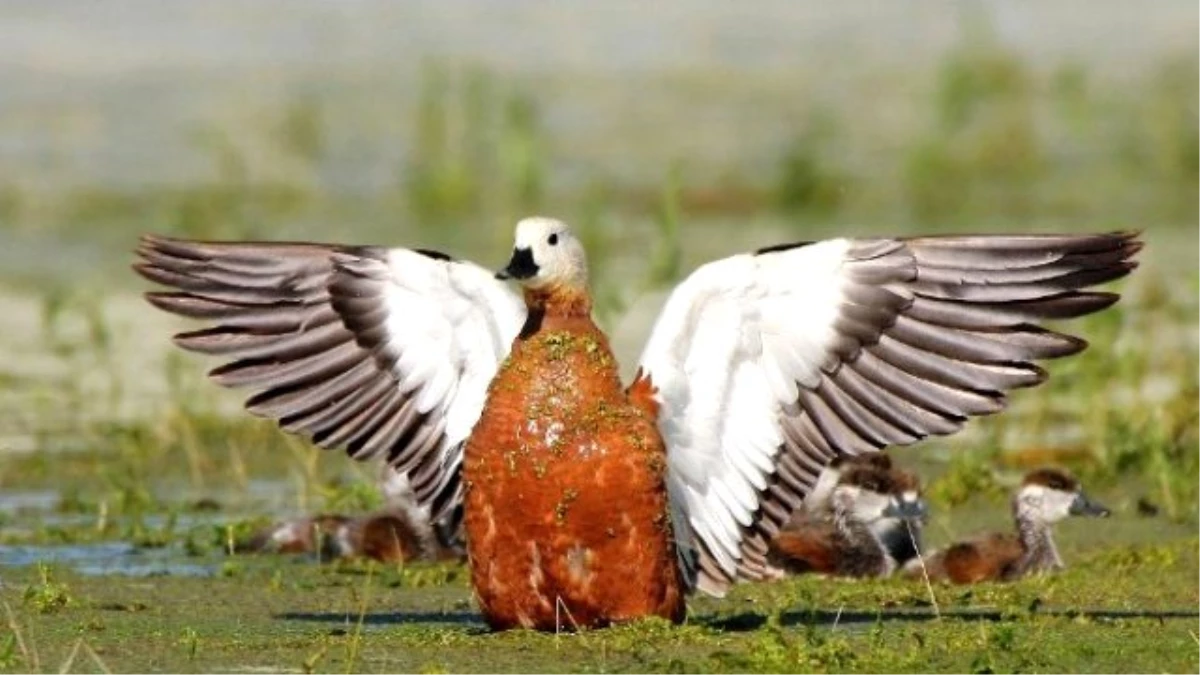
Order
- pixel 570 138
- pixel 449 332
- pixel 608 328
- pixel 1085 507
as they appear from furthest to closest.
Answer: pixel 570 138 < pixel 608 328 < pixel 1085 507 < pixel 449 332

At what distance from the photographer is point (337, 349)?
27.3 ft

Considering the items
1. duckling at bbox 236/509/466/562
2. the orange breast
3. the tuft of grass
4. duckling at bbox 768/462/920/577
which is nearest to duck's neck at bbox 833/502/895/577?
duckling at bbox 768/462/920/577

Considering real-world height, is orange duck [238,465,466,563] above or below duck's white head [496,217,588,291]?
below

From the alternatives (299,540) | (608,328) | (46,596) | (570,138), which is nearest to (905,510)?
(299,540)

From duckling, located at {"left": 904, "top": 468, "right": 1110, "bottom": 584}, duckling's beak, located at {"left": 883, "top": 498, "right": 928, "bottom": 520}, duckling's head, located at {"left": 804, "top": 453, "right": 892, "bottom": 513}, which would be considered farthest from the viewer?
duckling's head, located at {"left": 804, "top": 453, "right": 892, "bottom": 513}

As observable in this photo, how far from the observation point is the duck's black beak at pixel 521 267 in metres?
7.62

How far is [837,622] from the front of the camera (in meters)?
8.10

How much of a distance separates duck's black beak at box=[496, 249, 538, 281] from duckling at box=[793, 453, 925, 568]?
2355 millimetres

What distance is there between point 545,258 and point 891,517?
9.23 ft

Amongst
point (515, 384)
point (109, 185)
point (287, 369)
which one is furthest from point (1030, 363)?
point (109, 185)

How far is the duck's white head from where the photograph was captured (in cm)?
766

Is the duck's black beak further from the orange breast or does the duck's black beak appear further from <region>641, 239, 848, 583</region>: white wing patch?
<region>641, 239, 848, 583</region>: white wing patch

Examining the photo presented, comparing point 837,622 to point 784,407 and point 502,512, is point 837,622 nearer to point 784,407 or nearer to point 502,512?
point 784,407

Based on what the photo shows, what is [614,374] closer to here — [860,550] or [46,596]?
[46,596]
